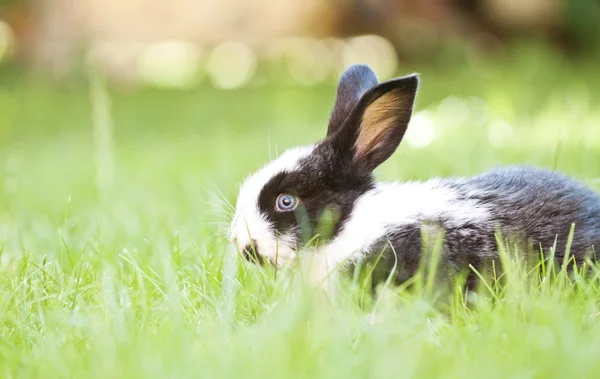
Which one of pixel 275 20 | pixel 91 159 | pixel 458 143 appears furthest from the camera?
pixel 275 20

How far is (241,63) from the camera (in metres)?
14.5

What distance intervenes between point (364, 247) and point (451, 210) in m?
0.34

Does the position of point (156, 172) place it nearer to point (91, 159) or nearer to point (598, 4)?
point (91, 159)

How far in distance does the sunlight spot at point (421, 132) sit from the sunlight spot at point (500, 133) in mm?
449

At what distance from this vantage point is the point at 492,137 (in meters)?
5.57

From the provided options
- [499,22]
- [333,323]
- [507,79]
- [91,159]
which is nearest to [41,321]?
[333,323]

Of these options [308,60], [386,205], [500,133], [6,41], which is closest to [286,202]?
[386,205]

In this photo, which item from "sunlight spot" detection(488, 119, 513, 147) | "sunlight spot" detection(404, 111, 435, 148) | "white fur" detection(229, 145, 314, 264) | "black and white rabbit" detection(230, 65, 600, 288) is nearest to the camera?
"black and white rabbit" detection(230, 65, 600, 288)

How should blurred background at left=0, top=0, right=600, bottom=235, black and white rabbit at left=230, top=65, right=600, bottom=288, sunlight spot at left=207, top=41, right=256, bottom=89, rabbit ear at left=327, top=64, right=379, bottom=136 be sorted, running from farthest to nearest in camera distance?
sunlight spot at left=207, top=41, right=256, bottom=89
blurred background at left=0, top=0, right=600, bottom=235
rabbit ear at left=327, top=64, right=379, bottom=136
black and white rabbit at left=230, top=65, right=600, bottom=288

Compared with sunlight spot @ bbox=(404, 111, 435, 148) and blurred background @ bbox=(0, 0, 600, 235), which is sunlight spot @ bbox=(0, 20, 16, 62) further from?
sunlight spot @ bbox=(404, 111, 435, 148)

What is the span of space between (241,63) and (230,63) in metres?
0.25

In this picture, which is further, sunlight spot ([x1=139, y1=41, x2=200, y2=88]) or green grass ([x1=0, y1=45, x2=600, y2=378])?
sunlight spot ([x1=139, y1=41, x2=200, y2=88])

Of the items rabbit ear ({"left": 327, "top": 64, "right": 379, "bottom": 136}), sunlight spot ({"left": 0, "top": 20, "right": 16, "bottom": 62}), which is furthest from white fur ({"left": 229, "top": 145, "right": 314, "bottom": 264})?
sunlight spot ({"left": 0, "top": 20, "right": 16, "bottom": 62})

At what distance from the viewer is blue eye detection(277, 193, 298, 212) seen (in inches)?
111
